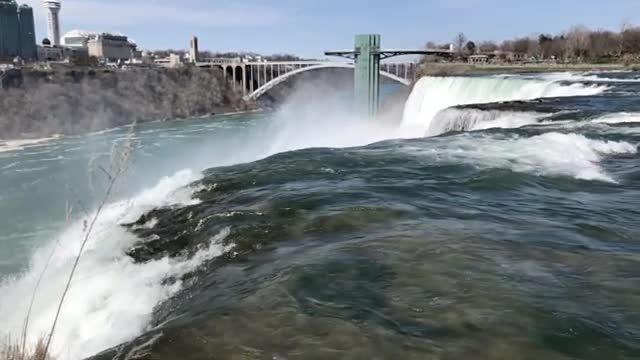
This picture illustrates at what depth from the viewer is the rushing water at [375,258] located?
384 centimetres

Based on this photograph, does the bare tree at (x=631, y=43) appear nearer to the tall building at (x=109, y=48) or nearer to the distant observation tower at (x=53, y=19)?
the tall building at (x=109, y=48)

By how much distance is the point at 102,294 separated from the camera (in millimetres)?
5656

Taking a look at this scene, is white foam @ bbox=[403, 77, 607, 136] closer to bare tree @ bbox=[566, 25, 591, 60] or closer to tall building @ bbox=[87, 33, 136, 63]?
bare tree @ bbox=[566, 25, 591, 60]

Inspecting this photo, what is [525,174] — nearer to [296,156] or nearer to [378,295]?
[296,156]

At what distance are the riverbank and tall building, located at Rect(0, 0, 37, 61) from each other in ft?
275

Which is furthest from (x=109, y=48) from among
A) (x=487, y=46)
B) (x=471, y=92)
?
(x=471, y=92)

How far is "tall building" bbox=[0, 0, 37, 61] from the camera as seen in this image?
346 feet

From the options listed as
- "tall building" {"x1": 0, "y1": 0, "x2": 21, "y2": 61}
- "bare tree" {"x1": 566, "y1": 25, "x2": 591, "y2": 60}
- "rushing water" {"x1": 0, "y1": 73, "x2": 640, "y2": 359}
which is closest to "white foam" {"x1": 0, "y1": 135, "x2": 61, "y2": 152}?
"rushing water" {"x1": 0, "y1": 73, "x2": 640, "y2": 359}

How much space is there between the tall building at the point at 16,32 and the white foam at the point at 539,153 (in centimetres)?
11008

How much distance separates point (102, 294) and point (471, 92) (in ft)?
71.7

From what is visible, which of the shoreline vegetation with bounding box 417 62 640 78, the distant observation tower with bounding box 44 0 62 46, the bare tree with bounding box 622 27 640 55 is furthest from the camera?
the distant observation tower with bounding box 44 0 62 46

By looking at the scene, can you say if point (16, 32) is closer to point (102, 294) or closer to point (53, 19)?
point (53, 19)

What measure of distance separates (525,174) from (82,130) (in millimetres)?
51817

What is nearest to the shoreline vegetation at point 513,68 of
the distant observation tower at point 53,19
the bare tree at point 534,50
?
the bare tree at point 534,50
